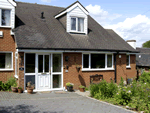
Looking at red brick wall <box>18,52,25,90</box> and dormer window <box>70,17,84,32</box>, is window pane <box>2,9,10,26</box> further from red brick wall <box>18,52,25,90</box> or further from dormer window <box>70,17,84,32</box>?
dormer window <box>70,17,84,32</box>

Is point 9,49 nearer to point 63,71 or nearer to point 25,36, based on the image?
point 25,36

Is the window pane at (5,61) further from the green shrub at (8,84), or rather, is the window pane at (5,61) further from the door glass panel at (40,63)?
the door glass panel at (40,63)

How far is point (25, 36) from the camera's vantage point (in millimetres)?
13273

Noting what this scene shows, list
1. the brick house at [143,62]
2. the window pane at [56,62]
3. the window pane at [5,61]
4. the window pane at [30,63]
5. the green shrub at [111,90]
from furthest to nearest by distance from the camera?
the brick house at [143,62] → the window pane at [56,62] → the window pane at [5,61] → the window pane at [30,63] → the green shrub at [111,90]

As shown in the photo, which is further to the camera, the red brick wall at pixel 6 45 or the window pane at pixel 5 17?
the window pane at pixel 5 17

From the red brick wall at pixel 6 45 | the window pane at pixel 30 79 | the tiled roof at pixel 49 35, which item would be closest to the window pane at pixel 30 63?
the window pane at pixel 30 79

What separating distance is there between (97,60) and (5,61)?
→ 23.8 feet

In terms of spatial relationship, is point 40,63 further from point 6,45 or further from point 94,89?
point 94,89

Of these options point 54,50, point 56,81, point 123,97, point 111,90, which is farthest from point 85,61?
point 123,97

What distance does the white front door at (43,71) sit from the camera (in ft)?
43.4

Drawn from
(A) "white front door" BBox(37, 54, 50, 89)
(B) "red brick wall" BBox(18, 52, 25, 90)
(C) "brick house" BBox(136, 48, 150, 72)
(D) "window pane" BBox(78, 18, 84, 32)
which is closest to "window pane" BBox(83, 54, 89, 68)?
(D) "window pane" BBox(78, 18, 84, 32)

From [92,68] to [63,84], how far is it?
2944 millimetres

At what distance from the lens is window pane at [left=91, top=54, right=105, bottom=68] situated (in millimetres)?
15416

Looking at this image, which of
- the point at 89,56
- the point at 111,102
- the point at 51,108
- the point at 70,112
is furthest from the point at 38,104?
the point at 89,56
